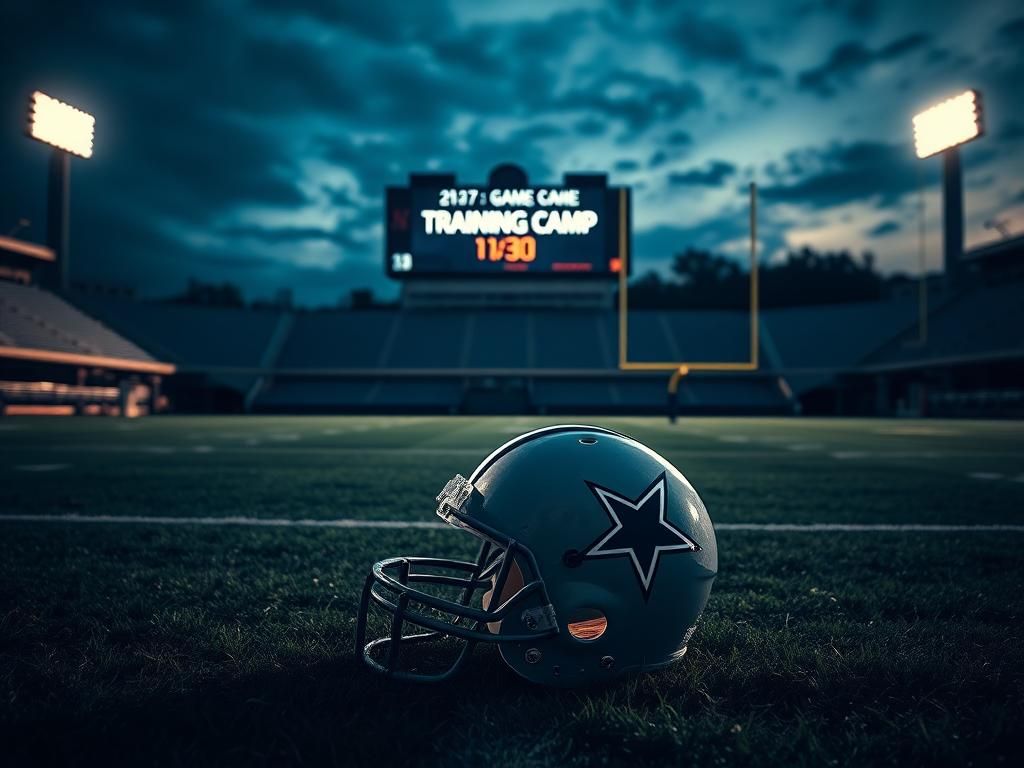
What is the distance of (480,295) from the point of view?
32594mm

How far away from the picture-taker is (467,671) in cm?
170

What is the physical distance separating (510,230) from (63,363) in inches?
602

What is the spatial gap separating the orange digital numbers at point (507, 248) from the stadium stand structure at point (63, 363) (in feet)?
43.7

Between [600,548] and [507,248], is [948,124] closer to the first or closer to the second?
[507,248]

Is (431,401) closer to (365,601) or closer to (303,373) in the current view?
(303,373)

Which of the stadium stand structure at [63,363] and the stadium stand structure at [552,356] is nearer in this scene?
the stadium stand structure at [63,363]

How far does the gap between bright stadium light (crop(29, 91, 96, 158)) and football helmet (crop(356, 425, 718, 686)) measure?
52.7 ft

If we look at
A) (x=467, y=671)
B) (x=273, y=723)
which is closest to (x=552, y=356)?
(x=467, y=671)

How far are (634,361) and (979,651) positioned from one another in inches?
1102

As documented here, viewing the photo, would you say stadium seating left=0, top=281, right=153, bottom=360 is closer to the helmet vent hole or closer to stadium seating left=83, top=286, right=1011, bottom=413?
stadium seating left=83, top=286, right=1011, bottom=413

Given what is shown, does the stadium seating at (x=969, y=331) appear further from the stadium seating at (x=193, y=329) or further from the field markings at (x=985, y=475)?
the stadium seating at (x=193, y=329)

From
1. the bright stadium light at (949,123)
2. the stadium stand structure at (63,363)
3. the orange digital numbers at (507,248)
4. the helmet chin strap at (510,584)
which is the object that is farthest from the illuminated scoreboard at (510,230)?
the helmet chin strap at (510,584)

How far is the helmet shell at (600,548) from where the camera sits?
148 centimetres

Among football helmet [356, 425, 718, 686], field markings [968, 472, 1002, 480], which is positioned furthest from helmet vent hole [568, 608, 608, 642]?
field markings [968, 472, 1002, 480]
